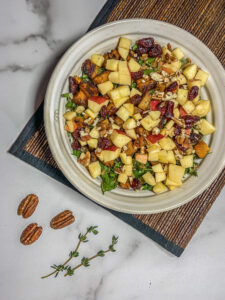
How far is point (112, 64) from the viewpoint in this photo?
1576 millimetres

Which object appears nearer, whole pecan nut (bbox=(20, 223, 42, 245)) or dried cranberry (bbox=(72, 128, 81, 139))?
dried cranberry (bbox=(72, 128, 81, 139))

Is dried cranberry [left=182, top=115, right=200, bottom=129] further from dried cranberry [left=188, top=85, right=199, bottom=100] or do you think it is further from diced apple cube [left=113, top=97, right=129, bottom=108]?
diced apple cube [left=113, top=97, right=129, bottom=108]

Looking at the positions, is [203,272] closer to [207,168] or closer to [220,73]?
[207,168]

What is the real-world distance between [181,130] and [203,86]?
25 centimetres

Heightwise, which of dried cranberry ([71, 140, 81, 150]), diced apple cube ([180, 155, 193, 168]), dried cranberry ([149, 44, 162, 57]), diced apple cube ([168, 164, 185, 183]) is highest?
dried cranberry ([149, 44, 162, 57])

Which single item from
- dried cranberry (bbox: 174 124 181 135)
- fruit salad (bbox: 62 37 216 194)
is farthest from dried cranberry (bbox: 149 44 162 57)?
dried cranberry (bbox: 174 124 181 135)

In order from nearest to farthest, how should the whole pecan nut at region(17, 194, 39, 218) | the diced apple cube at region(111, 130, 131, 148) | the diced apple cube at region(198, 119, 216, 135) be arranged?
the diced apple cube at region(111, 130, 131, 148), the diced apple cube at region(198, 119, 216, 135), the whole pecan nut at region(17, 194, 39, 218)

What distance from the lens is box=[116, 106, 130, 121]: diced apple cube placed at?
5.22ft

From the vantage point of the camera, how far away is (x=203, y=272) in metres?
2.07

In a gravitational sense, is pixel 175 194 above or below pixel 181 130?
below

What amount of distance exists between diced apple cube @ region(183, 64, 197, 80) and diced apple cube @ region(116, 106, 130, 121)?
12.5 inches

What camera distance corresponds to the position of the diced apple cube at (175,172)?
164 cm

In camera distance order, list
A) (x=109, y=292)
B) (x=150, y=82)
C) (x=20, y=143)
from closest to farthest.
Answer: (x=150, y=82)
(x=20, y=143)
(x=109, y=292)

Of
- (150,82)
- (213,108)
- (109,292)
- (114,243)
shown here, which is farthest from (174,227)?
(150,82)
